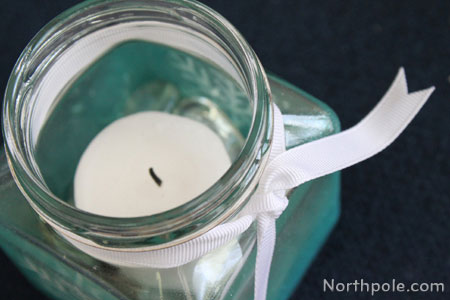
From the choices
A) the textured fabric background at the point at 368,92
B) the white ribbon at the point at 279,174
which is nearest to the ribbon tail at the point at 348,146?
the white ribbon at the point at 279,174

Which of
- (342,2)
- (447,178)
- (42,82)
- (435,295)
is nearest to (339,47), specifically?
(342,2)

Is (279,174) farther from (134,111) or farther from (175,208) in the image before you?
(134,111)

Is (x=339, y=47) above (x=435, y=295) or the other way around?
above

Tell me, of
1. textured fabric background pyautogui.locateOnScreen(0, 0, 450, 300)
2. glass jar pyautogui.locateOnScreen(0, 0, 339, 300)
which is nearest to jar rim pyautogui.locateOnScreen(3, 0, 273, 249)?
glass jar pyautogui.locateOnScreen(0, 0, 339, 300)

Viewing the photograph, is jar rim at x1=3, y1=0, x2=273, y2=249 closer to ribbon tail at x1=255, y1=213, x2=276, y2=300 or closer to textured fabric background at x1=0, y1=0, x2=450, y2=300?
ribbon tail at x1=255, y1=213, x2=276, y2=300

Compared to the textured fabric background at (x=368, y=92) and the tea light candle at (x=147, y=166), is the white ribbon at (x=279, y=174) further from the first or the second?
the textured fabric background at (x=368, y=92)

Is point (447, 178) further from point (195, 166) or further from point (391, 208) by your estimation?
point (195, 166)
